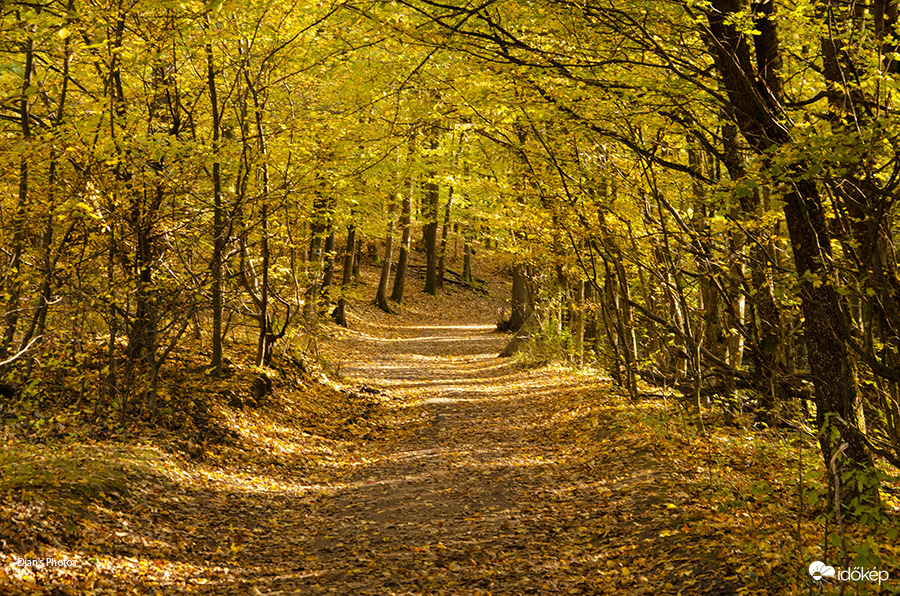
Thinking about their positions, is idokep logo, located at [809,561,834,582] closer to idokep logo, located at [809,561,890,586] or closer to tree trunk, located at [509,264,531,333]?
idokep logo, located at [809,561,890,586]

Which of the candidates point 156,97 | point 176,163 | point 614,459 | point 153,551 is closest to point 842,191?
point 614,459

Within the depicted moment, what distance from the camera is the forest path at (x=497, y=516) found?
5.19 meters

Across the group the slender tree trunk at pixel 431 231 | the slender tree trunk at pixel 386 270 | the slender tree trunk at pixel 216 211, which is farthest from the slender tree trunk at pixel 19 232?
the slender tree trunk at pixel 431 231

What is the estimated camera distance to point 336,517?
6.94 m

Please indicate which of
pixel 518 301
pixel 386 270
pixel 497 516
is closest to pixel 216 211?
pixel 497 516

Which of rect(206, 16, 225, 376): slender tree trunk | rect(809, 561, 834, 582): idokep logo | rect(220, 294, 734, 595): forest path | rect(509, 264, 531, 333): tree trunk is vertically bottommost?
rect(220, 294, 734, 595): forest path

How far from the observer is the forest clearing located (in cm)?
480

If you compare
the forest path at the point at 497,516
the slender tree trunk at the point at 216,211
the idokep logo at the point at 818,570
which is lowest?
the forest path at the point at 497,516

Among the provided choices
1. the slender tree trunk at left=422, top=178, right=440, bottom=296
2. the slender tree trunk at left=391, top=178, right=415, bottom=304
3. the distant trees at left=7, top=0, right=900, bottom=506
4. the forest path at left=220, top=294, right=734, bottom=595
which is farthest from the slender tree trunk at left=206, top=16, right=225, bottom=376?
the slender tree trunk at left=422, top=178, right=440, bottom=296

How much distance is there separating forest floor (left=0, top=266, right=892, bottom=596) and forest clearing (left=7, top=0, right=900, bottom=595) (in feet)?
0.14

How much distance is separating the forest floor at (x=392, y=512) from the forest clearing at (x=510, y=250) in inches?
1.6

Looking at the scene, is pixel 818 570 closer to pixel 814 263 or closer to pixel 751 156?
pixel 814 263

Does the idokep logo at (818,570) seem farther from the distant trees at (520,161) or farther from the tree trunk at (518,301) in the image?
the tree trunk at (518,301)

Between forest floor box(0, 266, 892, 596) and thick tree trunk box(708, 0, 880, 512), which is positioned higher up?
thick tree trunk box(708, 0, 880, 512)
